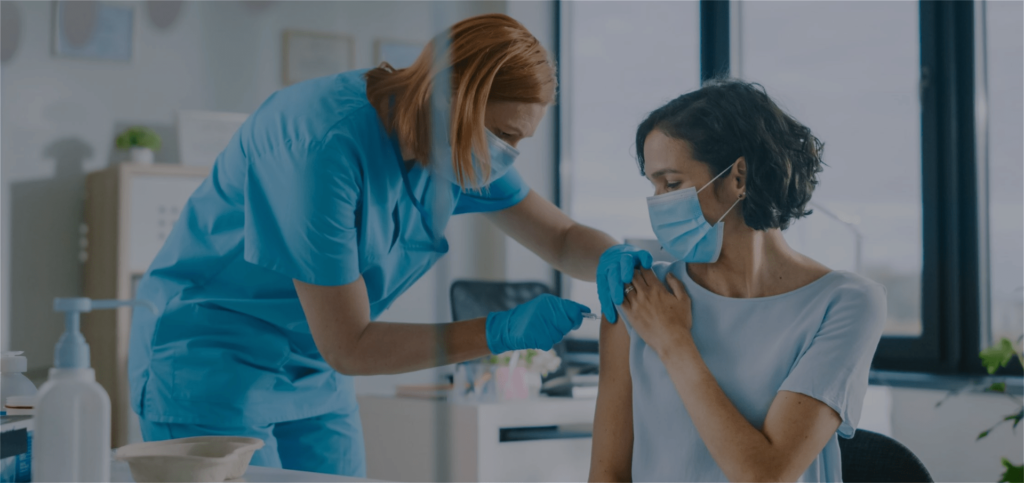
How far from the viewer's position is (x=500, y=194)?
4.38 feet

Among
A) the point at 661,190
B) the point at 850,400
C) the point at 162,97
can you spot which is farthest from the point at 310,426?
the point at 162,97

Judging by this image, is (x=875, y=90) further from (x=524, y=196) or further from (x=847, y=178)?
(x=524, y=196)

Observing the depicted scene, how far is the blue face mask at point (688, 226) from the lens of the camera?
1.10 metres

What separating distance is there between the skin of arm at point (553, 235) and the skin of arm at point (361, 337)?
344mm

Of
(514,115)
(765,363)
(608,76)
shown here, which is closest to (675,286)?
(765,363)

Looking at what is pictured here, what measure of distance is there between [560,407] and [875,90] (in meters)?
1.32

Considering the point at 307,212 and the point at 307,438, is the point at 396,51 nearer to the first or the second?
the point at 307,212

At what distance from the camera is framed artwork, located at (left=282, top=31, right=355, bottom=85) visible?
2.30 meters

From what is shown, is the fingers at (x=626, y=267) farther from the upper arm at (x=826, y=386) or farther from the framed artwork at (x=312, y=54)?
the framed artwork at (x=312, y=54)

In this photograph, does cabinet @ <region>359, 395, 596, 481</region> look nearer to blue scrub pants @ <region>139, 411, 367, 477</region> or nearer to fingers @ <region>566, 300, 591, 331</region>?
blue scrub pants @ <region>139, 411, 367, 477</region>

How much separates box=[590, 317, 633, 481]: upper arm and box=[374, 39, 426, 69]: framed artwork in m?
0.46

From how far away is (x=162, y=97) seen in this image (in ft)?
8.17

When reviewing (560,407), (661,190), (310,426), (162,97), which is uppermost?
(162,97)

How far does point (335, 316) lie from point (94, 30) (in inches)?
70.2
